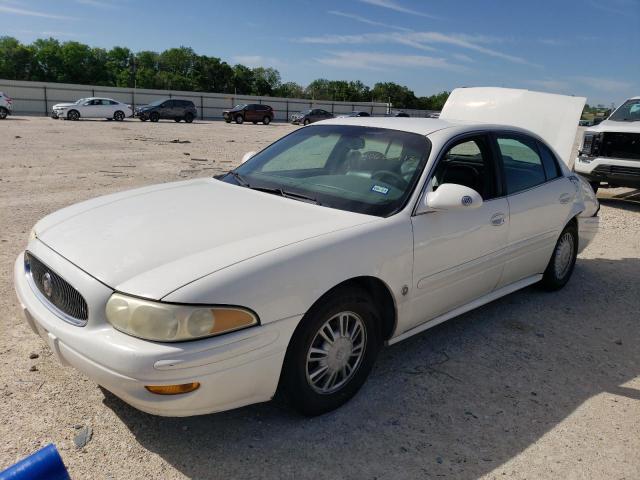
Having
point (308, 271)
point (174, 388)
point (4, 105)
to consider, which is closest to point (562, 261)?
point (308, 271)

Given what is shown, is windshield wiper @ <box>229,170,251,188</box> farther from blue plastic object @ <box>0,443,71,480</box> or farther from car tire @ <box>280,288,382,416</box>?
blue plastic object @ <box>0,443,71,480</box>

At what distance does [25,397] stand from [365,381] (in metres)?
1.92

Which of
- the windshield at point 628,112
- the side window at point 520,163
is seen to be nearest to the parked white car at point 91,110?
the windshield at point 628,112

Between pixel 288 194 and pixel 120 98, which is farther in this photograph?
pixel 120 98

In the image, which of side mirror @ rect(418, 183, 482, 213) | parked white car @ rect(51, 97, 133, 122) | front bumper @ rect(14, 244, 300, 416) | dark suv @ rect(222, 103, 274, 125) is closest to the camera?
front bumper @ rect(14, 244, 300, 416)

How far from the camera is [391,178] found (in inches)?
134

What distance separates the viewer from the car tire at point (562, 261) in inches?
191

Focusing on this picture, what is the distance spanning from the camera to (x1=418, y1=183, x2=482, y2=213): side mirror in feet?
10.4

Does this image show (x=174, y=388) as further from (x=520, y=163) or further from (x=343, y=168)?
(x=520, y=163)

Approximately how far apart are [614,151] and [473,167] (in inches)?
289

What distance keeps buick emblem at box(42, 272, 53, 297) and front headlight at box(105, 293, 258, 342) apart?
1.94ft

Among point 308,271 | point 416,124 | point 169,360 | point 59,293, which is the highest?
point 416,124

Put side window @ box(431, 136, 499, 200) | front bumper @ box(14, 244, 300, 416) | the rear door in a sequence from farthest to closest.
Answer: the rear door, side window @ box(431, 136, 499, 200), front bumper @ box(14, 244, 300, 416)

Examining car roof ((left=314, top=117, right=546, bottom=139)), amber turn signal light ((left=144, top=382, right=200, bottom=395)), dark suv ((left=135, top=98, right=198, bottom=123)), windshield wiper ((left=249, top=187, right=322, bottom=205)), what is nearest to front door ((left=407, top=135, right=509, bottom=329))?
car roof ((left=314, top=117, right=546, bottom=139))
